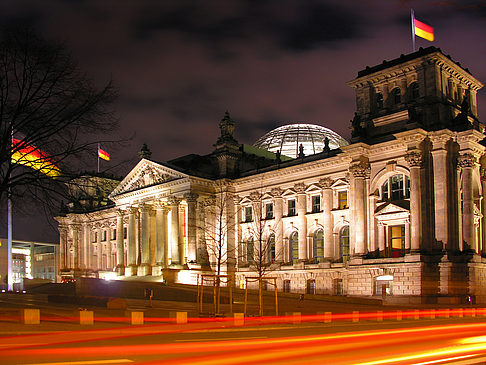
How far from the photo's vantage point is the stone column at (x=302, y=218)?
62.2 metres

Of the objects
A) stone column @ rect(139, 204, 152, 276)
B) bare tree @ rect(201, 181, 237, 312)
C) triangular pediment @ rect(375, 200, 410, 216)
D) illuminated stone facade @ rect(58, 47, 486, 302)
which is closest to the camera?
illuminated stone facade @ rect(58, 47, 486, 302)

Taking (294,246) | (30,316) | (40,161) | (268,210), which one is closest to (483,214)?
(294,246)

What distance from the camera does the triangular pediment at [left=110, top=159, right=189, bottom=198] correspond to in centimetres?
7219

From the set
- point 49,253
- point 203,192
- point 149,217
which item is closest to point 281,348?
point 203,192

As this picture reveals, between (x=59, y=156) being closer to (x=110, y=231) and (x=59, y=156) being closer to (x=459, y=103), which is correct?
(x=459, y=103)

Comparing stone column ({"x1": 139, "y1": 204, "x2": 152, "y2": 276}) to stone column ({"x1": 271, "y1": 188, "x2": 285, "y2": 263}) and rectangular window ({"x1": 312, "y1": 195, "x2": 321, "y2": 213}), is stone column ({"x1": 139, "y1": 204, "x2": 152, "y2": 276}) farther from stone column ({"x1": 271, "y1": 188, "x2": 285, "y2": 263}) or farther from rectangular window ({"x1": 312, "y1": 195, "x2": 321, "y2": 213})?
rectangular window ({"x1": 312, "y1": 195, "x2": 321, "y2": 213})

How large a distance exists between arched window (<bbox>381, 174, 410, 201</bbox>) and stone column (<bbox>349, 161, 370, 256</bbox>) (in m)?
1.92

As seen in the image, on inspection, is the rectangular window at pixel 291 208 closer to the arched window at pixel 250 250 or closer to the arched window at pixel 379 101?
the arched window at pixel 250 250

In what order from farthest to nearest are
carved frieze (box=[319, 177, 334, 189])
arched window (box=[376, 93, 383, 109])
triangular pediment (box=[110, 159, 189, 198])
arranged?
triangular pediment (box=[110, 159, 189, 198]) → carved frieze (box=[319, 177, 334, 189]) → arched window (box=[376, 93, 383, 109])

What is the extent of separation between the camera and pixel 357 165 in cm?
5494

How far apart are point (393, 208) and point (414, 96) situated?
1108 cm

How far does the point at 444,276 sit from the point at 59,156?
116ft

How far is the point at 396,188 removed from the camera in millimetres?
53469

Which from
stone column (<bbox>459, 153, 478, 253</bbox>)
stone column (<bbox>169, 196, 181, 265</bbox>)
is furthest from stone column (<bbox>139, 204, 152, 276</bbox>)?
stone column (<bbox>459, 153, 478, 253</bbox>)
